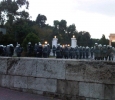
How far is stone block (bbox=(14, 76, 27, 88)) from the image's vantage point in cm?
746

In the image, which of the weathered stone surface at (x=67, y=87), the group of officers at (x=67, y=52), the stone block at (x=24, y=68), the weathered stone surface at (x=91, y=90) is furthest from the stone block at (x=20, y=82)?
the group of officers at (x=67, y=52)

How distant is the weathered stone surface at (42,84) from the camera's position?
22.4ft

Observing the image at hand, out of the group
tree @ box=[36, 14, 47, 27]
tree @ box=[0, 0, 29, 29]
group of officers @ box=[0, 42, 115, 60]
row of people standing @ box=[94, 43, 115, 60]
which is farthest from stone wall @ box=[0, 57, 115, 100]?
tree @ box=[36, 14, 47, 27]

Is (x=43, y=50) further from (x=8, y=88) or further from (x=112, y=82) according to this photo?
(x=112, y=82)

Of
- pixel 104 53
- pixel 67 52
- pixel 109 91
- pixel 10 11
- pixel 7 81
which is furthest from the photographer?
pixel 10 11

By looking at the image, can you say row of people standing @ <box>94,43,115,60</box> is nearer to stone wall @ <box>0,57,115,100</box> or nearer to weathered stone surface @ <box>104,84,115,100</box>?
stone wall @ <box>0,57,115,100</box>

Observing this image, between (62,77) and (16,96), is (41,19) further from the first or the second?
(62,77)

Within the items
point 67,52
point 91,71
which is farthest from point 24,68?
point 67,52

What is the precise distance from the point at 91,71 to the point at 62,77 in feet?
3.07

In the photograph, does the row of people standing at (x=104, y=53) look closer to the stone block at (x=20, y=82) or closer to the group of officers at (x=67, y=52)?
the group of officers at (x=67, y=52)

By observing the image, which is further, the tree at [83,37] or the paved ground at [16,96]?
the tree at [83,37]

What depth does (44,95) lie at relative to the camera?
22.9 ft

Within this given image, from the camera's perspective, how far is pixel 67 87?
654 cm

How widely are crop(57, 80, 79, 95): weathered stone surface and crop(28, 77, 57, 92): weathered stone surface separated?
165 millimetres
